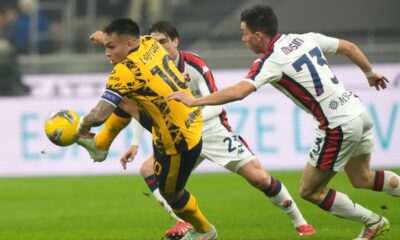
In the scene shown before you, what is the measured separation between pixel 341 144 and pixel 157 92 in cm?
172

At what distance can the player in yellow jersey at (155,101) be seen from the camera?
788cm

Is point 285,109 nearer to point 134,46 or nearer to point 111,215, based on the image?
point 111,215

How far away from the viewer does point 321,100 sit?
8.42 metres

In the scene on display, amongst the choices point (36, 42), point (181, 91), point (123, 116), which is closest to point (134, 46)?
point (181, 91)

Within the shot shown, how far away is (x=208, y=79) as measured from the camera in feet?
32.8

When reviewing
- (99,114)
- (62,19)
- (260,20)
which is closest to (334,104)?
(260,20)

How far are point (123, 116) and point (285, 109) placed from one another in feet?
28.3

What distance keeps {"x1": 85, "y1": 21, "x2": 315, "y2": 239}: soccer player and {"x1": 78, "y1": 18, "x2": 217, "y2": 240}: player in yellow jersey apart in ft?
3.61

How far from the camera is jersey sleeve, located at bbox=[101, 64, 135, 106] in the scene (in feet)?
25.7

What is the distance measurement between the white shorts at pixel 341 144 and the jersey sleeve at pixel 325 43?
2.24 feet

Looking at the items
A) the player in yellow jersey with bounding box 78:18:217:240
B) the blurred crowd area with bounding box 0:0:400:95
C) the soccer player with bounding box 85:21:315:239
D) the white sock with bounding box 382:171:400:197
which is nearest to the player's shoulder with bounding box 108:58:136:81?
the player in yellow jersey with bounding box 78:18:217:240

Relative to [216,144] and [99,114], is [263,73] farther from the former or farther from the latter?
[216,144]

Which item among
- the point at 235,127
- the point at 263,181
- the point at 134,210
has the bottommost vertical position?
the point at 235,127

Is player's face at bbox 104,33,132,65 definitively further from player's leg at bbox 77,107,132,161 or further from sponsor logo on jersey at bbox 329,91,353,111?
sponsor logo on jersey at bbox 329,91,353,111
